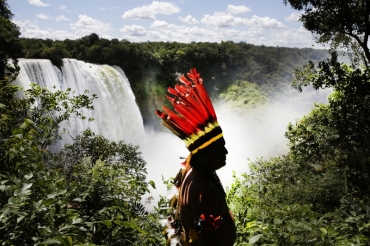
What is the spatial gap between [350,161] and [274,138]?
2173cm

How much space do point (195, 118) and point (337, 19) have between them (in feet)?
21.2

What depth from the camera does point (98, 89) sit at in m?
17.4

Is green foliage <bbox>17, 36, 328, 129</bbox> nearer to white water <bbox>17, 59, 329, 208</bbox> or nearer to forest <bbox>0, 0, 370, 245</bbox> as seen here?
white water <bbox>17, 59, 329, 208</bbox>

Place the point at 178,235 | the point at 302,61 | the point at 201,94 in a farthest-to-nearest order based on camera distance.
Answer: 1. the point at 302,61
2. the point at 178,235
3. the point at 201,94

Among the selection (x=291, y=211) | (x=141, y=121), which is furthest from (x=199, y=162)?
(x=141, y=121)

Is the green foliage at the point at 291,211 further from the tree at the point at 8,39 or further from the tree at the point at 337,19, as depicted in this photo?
the tree at the point at 8,39

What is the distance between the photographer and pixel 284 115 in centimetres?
3120

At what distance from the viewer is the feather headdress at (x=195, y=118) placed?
1.75 metres

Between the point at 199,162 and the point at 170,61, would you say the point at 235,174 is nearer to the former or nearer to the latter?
the point at 199,162

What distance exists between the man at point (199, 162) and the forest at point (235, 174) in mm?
252

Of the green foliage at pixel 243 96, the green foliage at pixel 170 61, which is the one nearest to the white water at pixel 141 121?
the green foliage at pixel 243 96

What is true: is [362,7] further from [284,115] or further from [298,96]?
[298,96]

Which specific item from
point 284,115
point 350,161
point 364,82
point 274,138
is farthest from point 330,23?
point 284,115

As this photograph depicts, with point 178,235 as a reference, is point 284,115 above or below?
below
